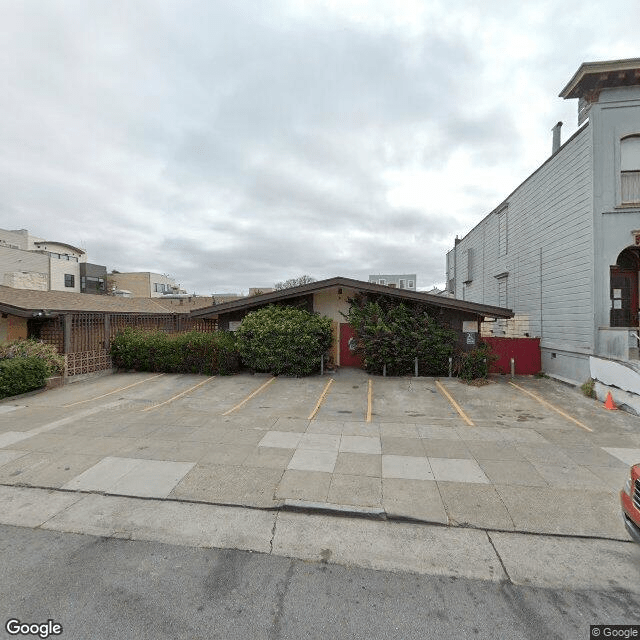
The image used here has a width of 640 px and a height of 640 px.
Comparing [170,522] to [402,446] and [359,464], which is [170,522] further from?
[402,446]

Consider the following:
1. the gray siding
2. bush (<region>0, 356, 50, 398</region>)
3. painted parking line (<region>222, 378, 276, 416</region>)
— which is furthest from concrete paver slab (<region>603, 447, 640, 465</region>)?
bush (<region>0, 356, 50, 398</region>)

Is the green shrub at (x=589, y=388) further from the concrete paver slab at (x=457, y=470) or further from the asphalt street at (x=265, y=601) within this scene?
the asphalt street at (x=265, y=601)

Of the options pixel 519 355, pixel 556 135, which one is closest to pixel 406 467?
pixel 519 355

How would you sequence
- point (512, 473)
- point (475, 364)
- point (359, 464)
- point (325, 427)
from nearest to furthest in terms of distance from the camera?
point (512, 473), point (359, 464), point (325, 427), point (475, 364)

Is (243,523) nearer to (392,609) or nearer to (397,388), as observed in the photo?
(392,609)

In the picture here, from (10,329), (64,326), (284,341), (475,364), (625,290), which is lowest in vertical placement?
(475,364)

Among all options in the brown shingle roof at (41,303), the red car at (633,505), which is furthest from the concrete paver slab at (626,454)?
the brown shingle roof at (41,303)

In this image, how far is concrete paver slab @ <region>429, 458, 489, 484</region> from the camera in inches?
205

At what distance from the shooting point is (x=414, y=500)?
15.2 ft

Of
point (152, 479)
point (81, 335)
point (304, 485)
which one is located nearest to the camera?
point (304, 485)

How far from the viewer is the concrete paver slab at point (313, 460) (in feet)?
18.4

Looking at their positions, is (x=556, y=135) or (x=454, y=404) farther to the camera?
(x=556, y=135)

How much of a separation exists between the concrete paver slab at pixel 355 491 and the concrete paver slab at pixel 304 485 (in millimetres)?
112

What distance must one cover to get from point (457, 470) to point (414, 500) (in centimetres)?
132
